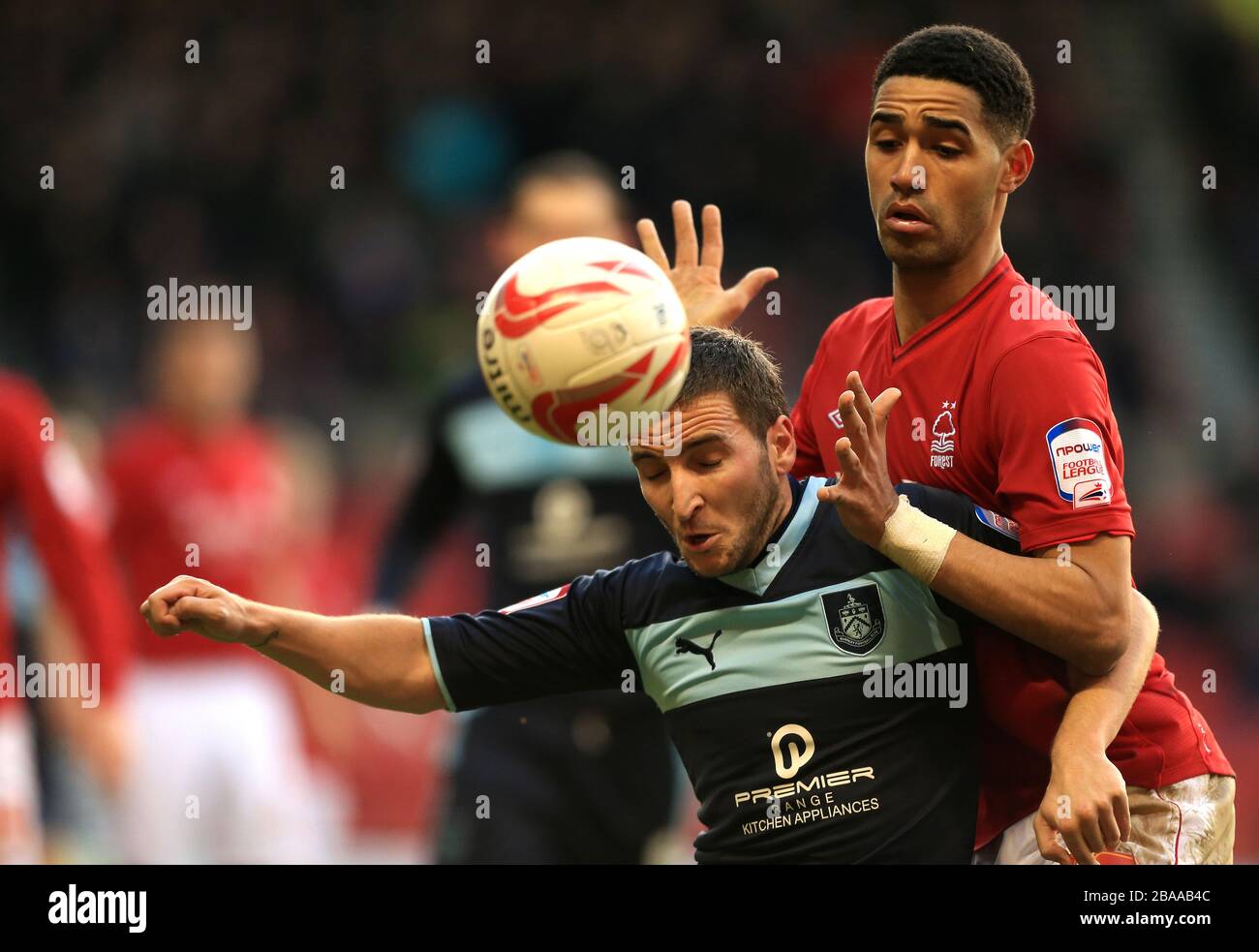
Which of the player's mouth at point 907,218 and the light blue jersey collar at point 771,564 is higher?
the player's mouth at point 907,218

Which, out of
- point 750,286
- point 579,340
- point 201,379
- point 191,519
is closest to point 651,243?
point 750,286

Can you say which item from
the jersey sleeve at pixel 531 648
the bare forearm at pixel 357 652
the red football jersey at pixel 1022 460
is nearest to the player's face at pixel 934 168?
the red football jersey at pixel 1022 460

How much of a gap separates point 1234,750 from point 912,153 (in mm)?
6544

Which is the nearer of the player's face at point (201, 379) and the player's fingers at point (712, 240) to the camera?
the player's fingers at point (712, 240)

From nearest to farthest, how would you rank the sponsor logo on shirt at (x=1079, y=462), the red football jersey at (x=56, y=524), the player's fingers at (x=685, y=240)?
the sponsor logo on shirt at (x=1079, y=462) → the player's fingers at (x=685, y=240) → the red football jersey at (x=56, y=524)

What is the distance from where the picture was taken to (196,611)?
395cm

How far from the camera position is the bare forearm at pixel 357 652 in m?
4.12

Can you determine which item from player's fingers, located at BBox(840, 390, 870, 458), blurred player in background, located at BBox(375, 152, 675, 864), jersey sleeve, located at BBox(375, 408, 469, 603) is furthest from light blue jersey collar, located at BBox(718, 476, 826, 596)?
jersey sleeve, located at BBox(375, 408, 469, 603)

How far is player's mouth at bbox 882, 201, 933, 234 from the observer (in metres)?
4.21

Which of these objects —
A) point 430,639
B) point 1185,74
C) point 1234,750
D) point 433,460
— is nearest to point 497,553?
point 433,460

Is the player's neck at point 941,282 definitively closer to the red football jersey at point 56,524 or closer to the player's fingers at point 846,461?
the player's fingers at point 846,461

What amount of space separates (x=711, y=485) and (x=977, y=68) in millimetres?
1157

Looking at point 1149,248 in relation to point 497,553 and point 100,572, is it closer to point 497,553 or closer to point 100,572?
point 497,553

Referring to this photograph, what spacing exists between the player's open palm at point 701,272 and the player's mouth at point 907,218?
0.78 meters
